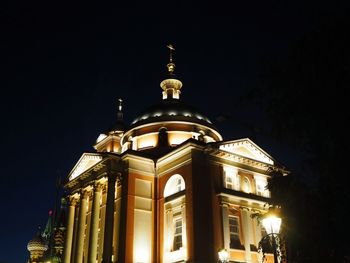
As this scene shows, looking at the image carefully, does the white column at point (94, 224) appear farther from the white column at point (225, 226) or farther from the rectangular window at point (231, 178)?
the rectangular window at point (231, 178)

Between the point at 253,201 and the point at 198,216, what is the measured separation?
6.23 m

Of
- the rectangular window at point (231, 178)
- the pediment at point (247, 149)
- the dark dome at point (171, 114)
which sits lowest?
the rectangular window at point (231, 178)

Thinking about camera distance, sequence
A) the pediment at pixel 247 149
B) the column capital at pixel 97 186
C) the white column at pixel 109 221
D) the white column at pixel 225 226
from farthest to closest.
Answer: the column capital at pixel 97 186 < the pediment at pixel 247 149 < the white column at pixel 109 221 < the white column at pixel 225 226

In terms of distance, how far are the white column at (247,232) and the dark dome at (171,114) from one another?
474 inches

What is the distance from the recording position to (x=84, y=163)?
134 ft

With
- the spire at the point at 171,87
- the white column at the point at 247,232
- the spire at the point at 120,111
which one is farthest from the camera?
the spire at the point at 120,111

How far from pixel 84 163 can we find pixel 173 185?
10410mm

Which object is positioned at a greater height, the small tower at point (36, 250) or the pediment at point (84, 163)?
the pediment at point (84, 163)

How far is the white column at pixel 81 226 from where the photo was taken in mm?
36078

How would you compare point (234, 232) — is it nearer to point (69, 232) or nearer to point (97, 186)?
point (97, 186)

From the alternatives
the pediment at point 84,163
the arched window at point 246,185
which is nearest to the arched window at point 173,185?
the arched window at point 246,185

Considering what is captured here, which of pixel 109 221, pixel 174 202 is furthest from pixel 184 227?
pixel 109 221

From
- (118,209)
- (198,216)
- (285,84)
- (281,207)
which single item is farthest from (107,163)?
(285,84)

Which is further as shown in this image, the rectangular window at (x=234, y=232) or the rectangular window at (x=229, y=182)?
the rectangular window at (x=229, y=182)
